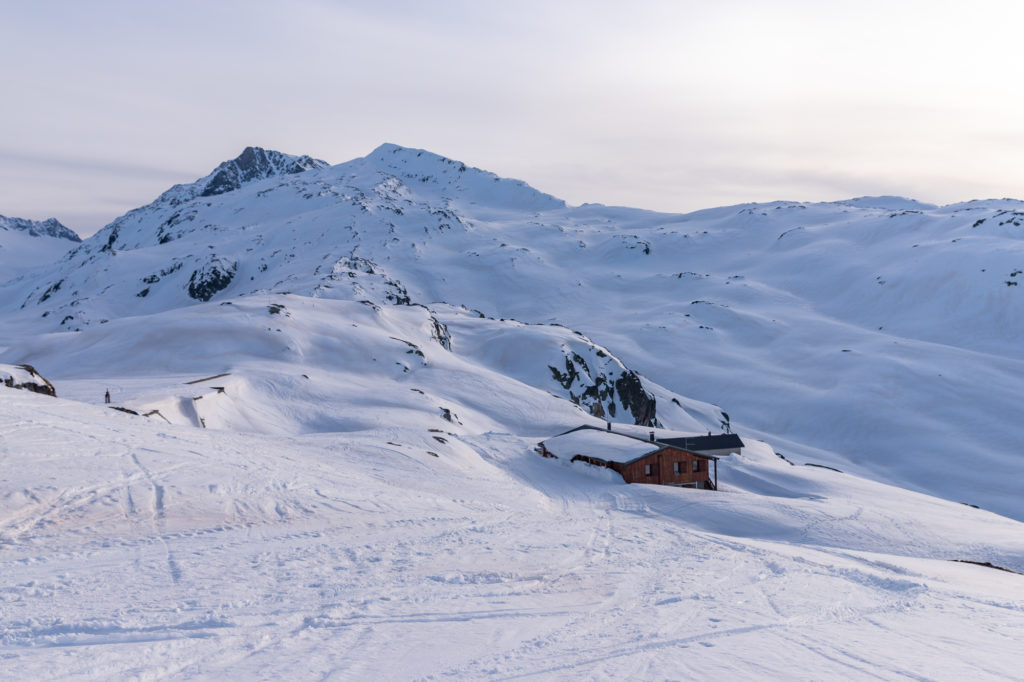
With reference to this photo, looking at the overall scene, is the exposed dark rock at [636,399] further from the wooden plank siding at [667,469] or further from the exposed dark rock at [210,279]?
the exposed dark rock at [210,279]

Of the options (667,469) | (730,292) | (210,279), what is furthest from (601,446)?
(210,279)

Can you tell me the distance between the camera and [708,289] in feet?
456

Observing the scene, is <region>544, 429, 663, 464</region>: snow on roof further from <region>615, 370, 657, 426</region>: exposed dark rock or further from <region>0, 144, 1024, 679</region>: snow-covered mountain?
<region>615, 370, 657, 426</region>: exposed dark rock

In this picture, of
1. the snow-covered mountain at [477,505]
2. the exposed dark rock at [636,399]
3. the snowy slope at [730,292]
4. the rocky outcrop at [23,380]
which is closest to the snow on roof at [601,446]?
the snow-covered mountain at [477,505]

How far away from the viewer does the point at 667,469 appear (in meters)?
37.7

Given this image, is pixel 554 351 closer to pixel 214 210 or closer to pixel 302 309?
pixel 302 309

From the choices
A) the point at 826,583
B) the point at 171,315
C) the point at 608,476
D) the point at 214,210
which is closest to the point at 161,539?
the point at 826,583

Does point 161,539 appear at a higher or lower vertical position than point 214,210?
lower

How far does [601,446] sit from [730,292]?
106087 millimetres

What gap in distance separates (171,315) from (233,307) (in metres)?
5.58

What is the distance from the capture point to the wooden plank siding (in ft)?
119

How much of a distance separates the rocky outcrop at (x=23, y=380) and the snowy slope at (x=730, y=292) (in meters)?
24.8

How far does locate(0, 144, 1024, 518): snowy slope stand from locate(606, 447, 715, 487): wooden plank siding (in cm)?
3031

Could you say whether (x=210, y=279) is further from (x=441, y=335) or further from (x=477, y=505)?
(x=477, y=505)
